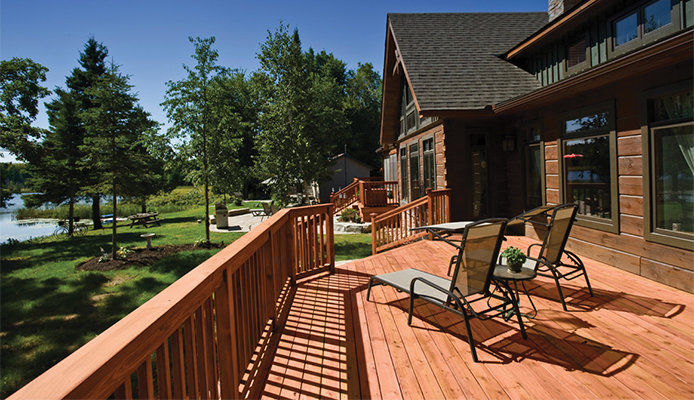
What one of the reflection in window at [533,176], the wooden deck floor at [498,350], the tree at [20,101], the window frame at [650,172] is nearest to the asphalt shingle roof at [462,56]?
the reflection in window at [533,176]

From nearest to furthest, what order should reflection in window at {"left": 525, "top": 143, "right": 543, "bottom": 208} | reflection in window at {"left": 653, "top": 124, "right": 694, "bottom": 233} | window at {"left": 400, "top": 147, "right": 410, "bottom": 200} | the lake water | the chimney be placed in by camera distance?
1. reflection in window at {"left": 653, "top": 124, "right": 694, "bottom": 233}
2. reflection in window at {"left": 525, "top": 143, "right": 543, "bottom": 208}
3. the chimney
4. window at {"left": 400, "top": 147, "right": 410, "bottom": 200}
5. the lake water

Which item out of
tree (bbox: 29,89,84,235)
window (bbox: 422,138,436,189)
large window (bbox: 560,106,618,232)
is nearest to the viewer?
large window (bbox: 560,106,618,232)

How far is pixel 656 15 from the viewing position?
545cm

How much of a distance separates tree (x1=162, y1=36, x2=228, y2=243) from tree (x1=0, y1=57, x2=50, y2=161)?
23.3 ft

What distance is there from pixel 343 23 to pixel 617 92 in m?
15.4

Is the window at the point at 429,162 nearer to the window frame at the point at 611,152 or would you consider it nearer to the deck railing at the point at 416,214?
the deck railing at the point at 416,214

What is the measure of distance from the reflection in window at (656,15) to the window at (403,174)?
8.22m

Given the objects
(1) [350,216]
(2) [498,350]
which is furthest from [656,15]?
(1) [350,216]

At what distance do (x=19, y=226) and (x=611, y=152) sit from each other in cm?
3287

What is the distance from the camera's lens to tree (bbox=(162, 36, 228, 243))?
36.7 ft

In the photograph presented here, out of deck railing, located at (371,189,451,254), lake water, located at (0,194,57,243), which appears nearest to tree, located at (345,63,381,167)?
lake water, located at (0,194,57,243)

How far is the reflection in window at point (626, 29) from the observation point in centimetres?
584

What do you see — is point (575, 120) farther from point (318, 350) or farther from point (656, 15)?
point (318, 350)

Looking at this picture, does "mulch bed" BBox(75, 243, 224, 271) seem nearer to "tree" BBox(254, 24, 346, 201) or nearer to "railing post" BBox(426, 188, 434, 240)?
"tree" BBox(254, 24, 346, 201)
